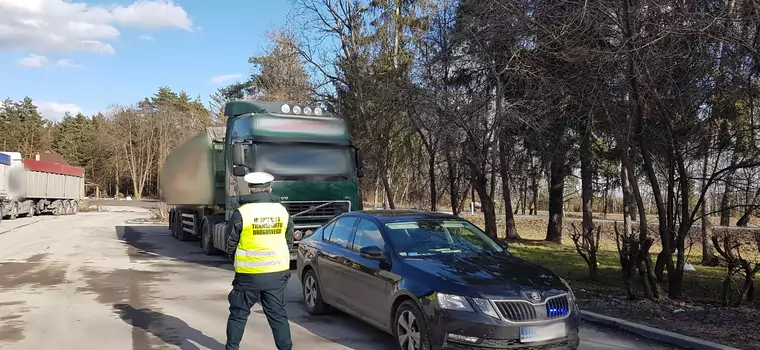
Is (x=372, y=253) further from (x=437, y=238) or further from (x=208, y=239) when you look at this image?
(x=208, y=239)

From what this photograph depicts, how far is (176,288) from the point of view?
1009cm

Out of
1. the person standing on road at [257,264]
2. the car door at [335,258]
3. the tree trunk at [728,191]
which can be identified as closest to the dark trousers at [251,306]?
the person standing on road at [257,264]

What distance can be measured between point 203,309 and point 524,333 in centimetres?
495

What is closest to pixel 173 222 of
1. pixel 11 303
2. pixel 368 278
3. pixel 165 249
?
pixel 165 249

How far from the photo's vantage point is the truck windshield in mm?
12016

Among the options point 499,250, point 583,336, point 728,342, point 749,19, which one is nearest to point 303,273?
point 499,250

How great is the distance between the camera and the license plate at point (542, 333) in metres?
5.15

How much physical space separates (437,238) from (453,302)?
154 cm

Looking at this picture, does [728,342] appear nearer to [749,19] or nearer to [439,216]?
[439,216]

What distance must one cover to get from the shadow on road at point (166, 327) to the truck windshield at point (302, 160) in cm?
437

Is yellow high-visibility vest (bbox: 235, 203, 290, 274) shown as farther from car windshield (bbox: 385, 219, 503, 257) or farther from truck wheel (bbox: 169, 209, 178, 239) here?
truck wheel (bbox: 169, 209, 178, 239)

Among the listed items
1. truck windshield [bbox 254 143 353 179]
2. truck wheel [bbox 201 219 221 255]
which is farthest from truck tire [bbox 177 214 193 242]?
truck windshield [bbox 254 143 353 179]

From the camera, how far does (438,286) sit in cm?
540

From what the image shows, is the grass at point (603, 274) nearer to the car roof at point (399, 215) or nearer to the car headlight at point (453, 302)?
the car roof at point (399, 215)
